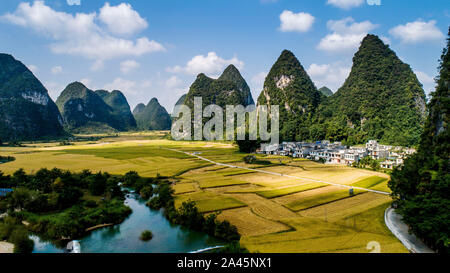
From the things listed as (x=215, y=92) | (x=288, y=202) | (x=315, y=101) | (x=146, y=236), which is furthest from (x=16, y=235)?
(x=215, y=92)

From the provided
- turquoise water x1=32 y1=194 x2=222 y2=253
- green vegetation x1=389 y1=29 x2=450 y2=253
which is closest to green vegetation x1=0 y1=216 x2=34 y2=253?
turquoise water x1=32 y1=194 x2=222 y2=253

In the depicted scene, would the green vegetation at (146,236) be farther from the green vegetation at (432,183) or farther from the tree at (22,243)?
the green vegetation at (432,183)

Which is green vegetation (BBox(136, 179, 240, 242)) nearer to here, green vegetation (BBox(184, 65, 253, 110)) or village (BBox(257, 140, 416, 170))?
village (BBox(257, 140, 416, 170))

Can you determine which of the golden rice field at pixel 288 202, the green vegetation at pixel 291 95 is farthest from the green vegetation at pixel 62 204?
the green vegetation at pixel 291 95

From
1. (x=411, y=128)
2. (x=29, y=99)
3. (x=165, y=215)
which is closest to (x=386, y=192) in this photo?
(x=165, y=215)

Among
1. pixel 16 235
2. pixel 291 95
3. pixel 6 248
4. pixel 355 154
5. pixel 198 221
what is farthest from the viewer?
pixel 291 95

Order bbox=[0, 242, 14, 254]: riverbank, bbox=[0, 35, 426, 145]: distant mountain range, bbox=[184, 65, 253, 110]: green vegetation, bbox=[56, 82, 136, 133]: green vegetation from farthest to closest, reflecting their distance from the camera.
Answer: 1. bbox=[56, 82, 136, 133]: green vegetation
2. bbox=[184, 65, 253, 110]: green vegetation
3. bbox=[0, 35, 426, 145]: distant mountain range
4. bbox=[0, 242, 14, 254]: riverbank

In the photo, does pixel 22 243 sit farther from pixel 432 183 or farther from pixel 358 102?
pixel 358 102
